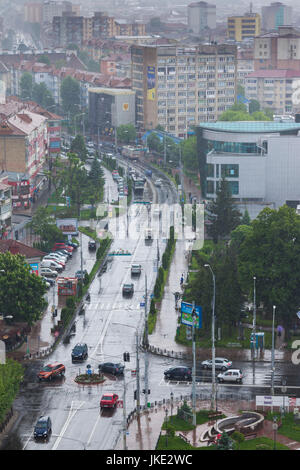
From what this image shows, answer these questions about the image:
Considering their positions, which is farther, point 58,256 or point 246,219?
point 246,219

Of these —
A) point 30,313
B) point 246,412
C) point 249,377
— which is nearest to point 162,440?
point 246,412

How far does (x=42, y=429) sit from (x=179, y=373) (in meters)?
15.6

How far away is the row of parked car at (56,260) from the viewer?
11594 cm

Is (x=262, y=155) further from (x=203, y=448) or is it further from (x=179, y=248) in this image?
(x=203, y=448)

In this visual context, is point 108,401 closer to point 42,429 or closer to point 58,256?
point 42,429

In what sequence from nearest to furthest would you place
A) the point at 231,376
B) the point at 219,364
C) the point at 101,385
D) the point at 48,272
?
the point at 101,385 → the point at 231,376 → the point at 219,364 → the point at 48,272

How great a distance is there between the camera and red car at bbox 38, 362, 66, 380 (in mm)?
84375

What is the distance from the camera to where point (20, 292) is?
93.8 m

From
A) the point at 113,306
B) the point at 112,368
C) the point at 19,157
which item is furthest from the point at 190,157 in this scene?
the point at 112,368

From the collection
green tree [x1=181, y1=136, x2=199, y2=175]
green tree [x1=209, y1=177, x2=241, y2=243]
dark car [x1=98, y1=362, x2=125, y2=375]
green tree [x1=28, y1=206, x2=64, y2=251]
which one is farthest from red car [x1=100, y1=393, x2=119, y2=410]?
green tree [x1=181, y1=136, x2=199, y2=175]

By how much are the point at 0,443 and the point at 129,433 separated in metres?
8.54

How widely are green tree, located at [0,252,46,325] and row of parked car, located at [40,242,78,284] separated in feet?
55.6

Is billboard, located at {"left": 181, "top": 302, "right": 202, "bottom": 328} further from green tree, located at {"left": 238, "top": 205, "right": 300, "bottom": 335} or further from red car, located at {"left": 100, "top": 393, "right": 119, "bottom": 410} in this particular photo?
red car, located at {"left": 100, "top": 393, "right": 119, "bottom": 410}

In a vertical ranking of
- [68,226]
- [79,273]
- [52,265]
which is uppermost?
[68,226]
